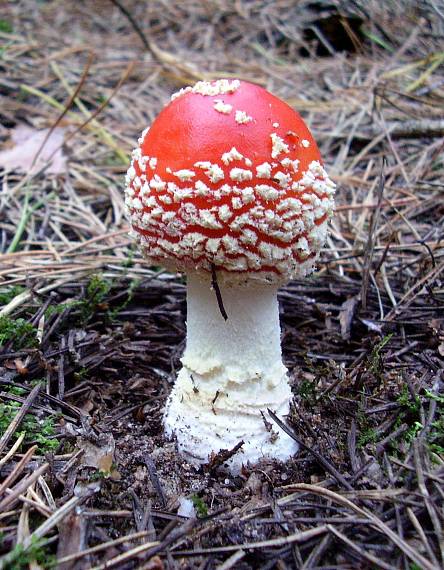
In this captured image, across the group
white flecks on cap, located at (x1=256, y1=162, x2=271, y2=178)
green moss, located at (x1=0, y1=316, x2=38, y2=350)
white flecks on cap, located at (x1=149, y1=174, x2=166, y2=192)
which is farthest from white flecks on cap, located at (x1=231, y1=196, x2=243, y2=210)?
green moss, located at (x1=0, y1=316, x2=38, y2=350)

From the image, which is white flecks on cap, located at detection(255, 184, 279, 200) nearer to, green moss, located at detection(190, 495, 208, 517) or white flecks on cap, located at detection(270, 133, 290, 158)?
white flecks on cap, located at detection(270, 133, 290, 158)

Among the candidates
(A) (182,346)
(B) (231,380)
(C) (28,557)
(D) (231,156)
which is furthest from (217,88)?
(C) (28,557)

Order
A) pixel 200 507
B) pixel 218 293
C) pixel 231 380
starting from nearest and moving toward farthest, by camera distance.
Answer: pixel 200 507 < pixel 218 293 < pixel 231 380

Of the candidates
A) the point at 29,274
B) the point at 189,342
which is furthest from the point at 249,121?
the point at 29,274

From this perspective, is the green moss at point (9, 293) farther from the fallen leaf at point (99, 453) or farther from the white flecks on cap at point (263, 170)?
the white flecks on cap at point (263, 170)

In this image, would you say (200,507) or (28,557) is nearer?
(28,557)

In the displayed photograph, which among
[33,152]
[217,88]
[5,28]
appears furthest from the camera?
[5,28]

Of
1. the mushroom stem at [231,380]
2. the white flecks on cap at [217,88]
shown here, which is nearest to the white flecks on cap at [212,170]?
the white flecks on cap at [217,88]

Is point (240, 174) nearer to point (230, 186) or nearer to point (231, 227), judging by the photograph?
point (230, 186)
